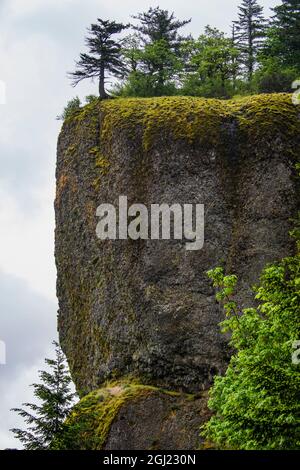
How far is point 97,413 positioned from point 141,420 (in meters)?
1.68

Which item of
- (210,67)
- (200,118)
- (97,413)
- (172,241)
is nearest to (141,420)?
(97,413)

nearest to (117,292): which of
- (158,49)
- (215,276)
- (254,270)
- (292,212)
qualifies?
(254,270)

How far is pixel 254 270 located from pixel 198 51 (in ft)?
70.2

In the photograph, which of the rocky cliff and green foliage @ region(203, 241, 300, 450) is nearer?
green foliage @ region(203, 241, 300, 450)

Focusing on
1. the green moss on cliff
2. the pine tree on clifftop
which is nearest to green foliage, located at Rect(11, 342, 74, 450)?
the green moss on cliff

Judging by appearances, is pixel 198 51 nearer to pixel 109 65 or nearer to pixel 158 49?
pixel 158 49

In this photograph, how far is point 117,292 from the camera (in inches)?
1280

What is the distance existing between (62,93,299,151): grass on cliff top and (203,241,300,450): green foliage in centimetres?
1364

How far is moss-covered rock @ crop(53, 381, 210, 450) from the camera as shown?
1057 inches

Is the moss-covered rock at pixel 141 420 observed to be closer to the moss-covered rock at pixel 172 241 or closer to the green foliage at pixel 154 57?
the moss-covered rock at pixel 172 241

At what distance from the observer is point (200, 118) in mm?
33781

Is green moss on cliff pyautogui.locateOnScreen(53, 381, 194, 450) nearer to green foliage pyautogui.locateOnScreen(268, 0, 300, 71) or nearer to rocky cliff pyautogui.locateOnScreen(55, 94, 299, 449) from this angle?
rocky cliff pyautogui.locateOnScreen(55, 94, 299, 449)

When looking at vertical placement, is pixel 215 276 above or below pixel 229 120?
below
